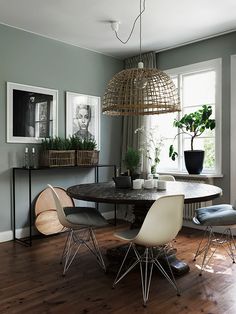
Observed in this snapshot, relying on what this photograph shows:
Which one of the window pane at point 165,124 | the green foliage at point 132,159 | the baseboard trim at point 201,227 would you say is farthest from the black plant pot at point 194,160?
the green foliage at point 132,159

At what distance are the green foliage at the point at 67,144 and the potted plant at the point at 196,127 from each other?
127cm

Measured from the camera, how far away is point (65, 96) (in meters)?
4.40

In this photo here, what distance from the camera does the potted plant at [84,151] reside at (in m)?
4.23

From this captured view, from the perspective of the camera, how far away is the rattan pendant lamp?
2.83 meters

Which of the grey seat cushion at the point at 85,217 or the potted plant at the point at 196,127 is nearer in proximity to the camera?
the grey seat cushion at the point at 85,217

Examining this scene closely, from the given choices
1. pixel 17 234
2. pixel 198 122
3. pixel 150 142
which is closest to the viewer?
pixel 17 234

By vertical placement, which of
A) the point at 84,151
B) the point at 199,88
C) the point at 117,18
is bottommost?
the point at 84,151

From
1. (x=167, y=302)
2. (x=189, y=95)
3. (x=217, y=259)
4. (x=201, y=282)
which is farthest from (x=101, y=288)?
(x=189, y=95)

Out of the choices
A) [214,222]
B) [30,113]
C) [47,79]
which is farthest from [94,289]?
[47,79]

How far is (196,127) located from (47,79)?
7.03 feet

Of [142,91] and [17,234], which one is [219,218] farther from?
[17,234]

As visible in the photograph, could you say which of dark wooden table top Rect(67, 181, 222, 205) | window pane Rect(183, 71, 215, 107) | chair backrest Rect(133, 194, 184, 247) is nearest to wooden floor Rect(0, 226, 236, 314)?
chair backrest Rect(133, 194, 184, 247)

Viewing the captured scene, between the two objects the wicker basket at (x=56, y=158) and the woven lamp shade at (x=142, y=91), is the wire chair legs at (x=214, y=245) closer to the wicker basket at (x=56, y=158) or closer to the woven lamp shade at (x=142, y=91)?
the woven lamp shade at (x=142, y=91)

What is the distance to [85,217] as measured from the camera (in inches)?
112
